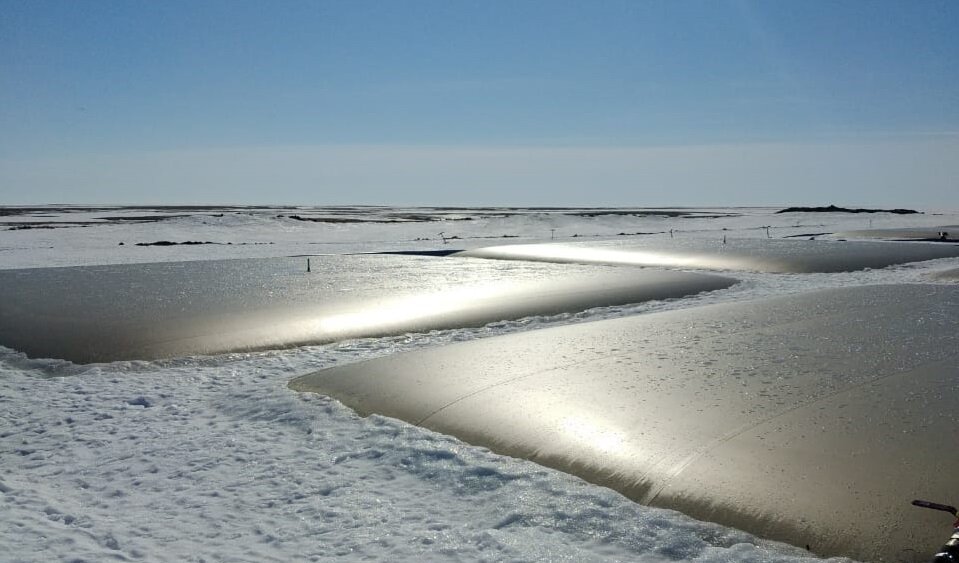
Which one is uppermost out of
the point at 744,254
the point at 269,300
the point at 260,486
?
the point at 744,254

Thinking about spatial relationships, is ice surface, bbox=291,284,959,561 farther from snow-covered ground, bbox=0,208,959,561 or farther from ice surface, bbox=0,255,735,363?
ice surface, bbox=0,255,735,363

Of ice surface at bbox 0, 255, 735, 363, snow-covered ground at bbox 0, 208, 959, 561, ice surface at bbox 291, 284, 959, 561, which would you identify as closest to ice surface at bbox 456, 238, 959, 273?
ice surface at bbox 0, 255, 735, 363

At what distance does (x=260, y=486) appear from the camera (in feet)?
23.0

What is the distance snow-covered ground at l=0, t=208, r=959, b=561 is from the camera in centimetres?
573

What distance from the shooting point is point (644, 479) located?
6555 millimetres

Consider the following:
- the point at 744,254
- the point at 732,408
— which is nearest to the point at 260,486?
the point at 732,408

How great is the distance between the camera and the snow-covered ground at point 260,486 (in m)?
5.73

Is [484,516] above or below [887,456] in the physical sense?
below

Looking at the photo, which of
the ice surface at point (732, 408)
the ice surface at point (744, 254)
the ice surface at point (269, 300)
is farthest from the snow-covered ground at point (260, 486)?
the ice surface at point (744, 254)

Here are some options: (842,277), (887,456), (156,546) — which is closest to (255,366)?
(156,546)

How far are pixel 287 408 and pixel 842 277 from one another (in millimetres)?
17236

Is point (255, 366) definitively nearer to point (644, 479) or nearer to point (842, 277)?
point (644, 479)

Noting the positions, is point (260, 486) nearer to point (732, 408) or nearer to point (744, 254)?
point (732, 408)

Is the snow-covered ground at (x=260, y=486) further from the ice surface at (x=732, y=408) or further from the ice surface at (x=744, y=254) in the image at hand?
the ice surface at (x=744, y=254)
